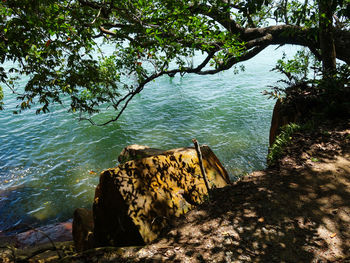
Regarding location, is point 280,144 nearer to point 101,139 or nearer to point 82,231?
point 82,231

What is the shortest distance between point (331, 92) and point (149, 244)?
785cm

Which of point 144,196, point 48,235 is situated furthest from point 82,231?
point 144,196

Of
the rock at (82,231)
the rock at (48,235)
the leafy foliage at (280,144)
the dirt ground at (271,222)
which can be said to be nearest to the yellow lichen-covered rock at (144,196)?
the dirt ground at (271,222)

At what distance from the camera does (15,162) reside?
38.6 ft

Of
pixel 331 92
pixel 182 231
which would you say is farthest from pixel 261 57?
pixel 182 231

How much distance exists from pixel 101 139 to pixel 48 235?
23.4ft

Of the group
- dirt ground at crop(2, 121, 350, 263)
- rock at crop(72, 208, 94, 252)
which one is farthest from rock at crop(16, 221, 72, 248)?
dirt ground at crop(2, 121, 350, 263)

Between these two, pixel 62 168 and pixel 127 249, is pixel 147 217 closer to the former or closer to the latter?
pixel 127 249

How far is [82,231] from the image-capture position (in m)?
5.89

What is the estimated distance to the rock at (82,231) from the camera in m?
5.69

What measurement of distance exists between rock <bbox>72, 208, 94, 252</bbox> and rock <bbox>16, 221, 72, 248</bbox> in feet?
4.16

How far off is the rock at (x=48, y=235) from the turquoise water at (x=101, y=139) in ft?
2.46

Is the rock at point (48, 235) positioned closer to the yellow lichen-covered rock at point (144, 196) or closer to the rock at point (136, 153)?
the yellow lichen-covered rock at point (144, 196)

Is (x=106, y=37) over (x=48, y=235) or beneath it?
over
